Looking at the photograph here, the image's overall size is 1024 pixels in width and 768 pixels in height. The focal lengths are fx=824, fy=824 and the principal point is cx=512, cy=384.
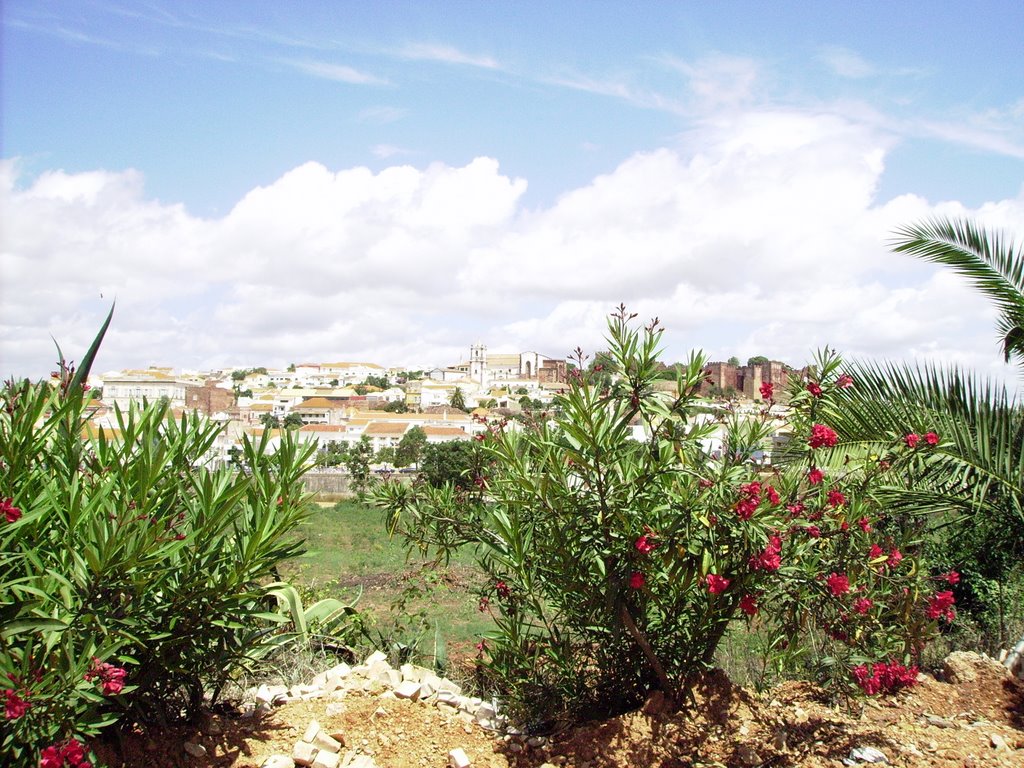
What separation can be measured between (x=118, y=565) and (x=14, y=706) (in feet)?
1.53

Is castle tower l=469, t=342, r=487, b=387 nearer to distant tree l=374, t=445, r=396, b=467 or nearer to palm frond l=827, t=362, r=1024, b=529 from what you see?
distant tree l=374, t=445, r=396, b=467

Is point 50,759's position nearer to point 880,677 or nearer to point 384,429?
point 880,677

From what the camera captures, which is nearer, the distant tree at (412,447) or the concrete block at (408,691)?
the concrete block at (408,691)

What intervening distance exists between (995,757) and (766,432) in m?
1.67

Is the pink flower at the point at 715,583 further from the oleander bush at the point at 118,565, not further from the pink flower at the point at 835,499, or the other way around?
the oleander bush at the point at 118,565

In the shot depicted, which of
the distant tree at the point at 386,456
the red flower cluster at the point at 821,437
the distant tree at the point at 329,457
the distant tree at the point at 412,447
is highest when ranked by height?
the red flower cluster at the point at 821,437

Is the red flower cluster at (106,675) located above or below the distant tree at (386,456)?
above

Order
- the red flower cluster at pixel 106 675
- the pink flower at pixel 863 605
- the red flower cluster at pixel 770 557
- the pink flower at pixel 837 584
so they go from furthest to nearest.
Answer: the pink flower at pixel 863 605 → the pink flower at pixel 837 584 → the red flower cluster at pixel 770 557 → the red flower cluster at pixel 106 675

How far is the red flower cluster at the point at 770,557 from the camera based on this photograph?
2.87 meters

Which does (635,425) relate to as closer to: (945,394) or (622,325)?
(622,325)

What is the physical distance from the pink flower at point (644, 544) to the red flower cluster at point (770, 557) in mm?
378

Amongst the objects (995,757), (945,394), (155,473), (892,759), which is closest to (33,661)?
(155,473)

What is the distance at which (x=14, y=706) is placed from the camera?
2359 millimetres

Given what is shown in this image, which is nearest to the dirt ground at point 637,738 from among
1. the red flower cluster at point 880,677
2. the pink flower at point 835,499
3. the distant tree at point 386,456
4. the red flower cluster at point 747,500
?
the red flower cluster at point 880,677
